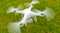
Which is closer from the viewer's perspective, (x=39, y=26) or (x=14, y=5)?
(x=39, y=26)

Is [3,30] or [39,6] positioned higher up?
[39,6]

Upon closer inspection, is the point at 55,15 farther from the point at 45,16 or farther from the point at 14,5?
the point at 14,5

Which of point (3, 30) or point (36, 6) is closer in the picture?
point (3, 30)

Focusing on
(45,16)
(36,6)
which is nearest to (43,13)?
(45,16)

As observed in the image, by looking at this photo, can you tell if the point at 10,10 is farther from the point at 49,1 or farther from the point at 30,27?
the point at 49,1

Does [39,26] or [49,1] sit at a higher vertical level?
[49,1]

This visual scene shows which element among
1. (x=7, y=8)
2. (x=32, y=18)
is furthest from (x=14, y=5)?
(x=32, y=18)
